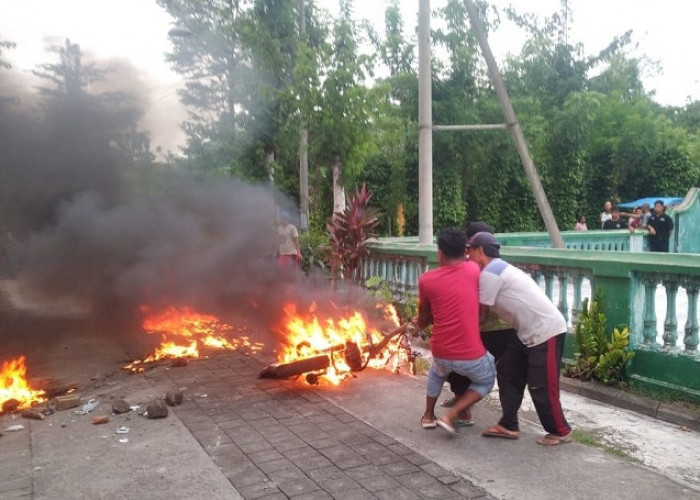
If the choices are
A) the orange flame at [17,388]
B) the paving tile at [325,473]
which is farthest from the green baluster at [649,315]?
the orange flame at [17,388]

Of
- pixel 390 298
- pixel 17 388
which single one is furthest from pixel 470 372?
pixel 390 298

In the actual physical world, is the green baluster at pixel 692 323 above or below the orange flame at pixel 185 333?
above

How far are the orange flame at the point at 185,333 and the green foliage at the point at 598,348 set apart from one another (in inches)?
142

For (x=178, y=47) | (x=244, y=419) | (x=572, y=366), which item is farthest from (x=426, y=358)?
(x=178, y=47)

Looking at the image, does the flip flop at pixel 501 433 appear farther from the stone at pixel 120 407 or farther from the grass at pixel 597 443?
the stone at pixel 120 407

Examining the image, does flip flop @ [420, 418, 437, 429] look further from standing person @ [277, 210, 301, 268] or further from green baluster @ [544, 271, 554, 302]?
standing person @ [277, 210, 301, 268]

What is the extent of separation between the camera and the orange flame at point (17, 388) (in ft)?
17.7

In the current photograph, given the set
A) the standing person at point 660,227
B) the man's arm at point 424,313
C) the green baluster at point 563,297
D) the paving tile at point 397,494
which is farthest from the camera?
the standing person at point 660,227

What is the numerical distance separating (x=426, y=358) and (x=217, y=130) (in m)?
6.05

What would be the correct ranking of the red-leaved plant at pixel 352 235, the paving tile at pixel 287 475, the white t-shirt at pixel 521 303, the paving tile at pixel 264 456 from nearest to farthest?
the paving tile at pixel 287 475 → the paving tile at pixel 264 456 → the white t-shirt at pixel 521 303 → the red-leaved plant at pixel 352 235

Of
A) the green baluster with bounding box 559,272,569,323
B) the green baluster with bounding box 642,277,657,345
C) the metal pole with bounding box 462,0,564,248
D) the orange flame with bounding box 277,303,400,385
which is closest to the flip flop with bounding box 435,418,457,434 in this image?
the orange flame with bounding box 277,303,400,385

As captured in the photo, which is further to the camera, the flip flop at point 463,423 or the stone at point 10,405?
the stone at point 10,405

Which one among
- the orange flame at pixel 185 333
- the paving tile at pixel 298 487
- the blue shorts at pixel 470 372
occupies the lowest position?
the orange flame at pixel 185 333

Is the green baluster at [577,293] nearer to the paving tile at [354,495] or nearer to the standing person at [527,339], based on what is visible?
the standing person at [527,339]
